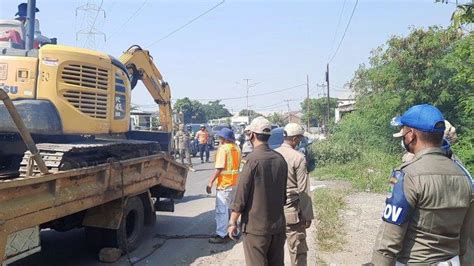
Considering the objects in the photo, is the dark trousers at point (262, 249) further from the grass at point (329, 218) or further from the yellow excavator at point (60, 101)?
the grass at point (329, 218)

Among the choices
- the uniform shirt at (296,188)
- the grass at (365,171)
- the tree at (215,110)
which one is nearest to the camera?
the uniform shirt at (296,188)

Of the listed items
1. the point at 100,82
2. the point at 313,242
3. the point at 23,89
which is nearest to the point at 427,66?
the point at 313,242

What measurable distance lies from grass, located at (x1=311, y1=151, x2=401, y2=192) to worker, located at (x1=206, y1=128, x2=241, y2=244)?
5.68m

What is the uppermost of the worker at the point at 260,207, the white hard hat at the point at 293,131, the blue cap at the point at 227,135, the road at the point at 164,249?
the white hard hat at the point at 293,131

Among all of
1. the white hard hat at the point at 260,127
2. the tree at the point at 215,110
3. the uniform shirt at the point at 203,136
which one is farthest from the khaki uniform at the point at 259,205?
the tree at the point at 215,110

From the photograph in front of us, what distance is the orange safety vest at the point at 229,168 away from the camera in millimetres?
7016

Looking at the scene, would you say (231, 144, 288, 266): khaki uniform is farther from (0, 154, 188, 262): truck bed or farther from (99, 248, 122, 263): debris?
(99, 248, 122, 263): debris

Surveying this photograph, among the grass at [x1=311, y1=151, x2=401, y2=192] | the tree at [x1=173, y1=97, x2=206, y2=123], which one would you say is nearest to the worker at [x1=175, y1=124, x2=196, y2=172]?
the grass at [x1=311, y1=151, x2=401, y2=192]

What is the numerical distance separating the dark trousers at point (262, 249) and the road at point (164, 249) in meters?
1.92

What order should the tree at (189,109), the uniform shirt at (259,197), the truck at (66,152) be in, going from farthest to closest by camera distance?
the tree at (189,109), the truck at (66,152), the uniform shirt at (259,197)

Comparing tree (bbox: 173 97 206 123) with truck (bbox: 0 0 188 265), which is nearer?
truck (bbox: 0 0 188 265)

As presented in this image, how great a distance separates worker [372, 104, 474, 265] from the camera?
8.02 ft

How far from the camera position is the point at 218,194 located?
713 centimetres

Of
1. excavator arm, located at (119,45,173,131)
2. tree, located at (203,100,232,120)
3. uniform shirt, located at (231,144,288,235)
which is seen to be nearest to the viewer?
uniform shirt, located at (231,144,288,235)
